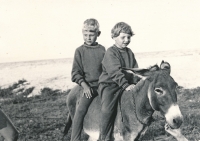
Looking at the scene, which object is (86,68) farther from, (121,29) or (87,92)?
(121,29)

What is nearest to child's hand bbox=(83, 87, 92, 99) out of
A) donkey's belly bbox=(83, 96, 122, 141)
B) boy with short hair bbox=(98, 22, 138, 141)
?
donkey's belly bbox=(83, 96, 122, 141)

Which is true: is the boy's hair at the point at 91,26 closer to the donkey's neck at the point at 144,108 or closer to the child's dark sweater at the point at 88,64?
the child's dark sweater at the point at 88,64

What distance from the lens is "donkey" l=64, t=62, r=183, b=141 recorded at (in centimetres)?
269

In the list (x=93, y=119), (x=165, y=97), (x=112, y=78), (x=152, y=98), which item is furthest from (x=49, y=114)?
(x=165, y=97)

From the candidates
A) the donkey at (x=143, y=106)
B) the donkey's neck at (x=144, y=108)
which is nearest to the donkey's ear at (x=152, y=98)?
the donkey at (x=143, y=106)

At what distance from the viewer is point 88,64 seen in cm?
379

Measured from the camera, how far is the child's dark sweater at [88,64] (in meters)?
3.79

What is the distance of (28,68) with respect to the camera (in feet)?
32.6

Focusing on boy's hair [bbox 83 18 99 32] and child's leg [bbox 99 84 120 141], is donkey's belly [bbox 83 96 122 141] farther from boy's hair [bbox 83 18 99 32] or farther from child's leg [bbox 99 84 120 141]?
boy's hair [bbox 83 18 99 32]

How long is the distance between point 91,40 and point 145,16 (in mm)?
3606

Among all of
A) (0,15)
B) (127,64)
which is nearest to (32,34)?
(0,15)

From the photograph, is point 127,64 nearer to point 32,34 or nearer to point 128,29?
point 128,29

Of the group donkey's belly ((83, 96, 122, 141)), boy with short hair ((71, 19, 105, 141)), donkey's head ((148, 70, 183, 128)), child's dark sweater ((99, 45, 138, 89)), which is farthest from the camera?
boy with short hair ((71, 19, 105, 141))

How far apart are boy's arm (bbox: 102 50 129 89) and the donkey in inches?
5.0
